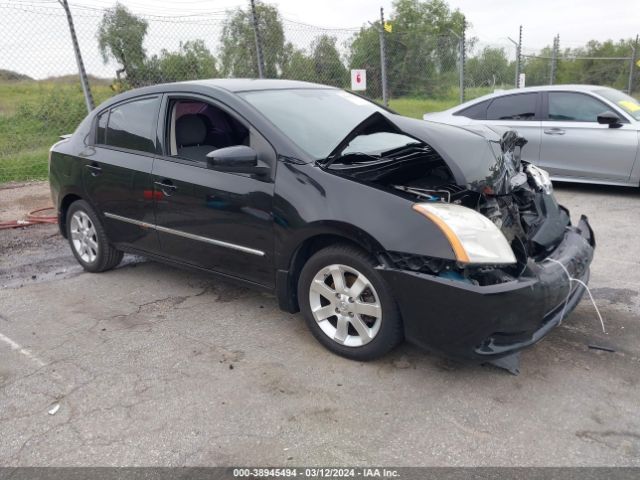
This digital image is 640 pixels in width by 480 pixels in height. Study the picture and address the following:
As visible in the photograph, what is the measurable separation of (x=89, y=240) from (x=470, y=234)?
11.6 feet

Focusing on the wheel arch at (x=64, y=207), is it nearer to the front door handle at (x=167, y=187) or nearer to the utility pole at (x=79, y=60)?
the front door handle at (x=167, y=187)

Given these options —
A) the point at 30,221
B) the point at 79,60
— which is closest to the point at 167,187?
the point at 30,221

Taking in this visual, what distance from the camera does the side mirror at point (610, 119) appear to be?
6784 mm

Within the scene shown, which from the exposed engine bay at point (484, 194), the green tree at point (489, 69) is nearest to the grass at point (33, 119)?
the exposed engine bay at point (484, 194)

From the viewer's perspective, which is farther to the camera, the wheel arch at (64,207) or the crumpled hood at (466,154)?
the wheel arch at (64,207)

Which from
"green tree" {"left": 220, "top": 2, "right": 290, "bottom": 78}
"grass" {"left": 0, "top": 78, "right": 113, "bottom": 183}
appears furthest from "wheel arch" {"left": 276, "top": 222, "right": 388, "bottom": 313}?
"grass" {"left": 0, "top": 78, "right": 113, "bottom": 183}

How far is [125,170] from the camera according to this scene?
4.30 m

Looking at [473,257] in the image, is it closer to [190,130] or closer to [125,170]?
[190,130]

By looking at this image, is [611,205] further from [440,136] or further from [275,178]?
[275,178]

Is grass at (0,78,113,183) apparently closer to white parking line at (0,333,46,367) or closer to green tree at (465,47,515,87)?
white parking line at (0,333,46,367)

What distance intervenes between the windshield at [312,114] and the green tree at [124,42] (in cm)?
536

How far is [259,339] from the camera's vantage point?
→ 3.64 m

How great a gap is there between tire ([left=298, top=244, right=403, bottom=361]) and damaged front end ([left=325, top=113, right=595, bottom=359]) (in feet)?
0.35

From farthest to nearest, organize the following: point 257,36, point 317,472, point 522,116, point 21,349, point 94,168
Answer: point 257,36 → point 522,116 → point 94,168 → point 21,349 → point 317,472
